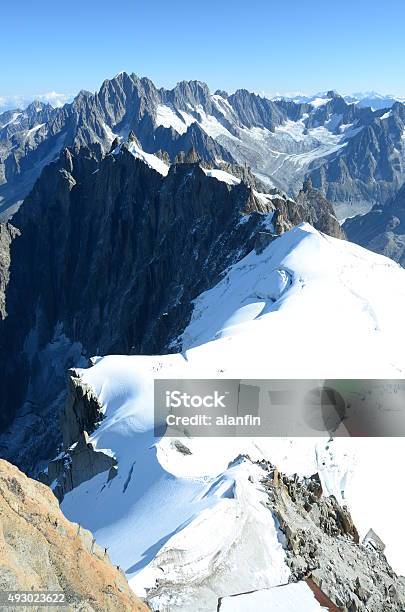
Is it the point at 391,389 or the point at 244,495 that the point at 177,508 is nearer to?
the point at 244,495

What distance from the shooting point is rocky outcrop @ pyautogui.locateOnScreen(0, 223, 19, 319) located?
131 m

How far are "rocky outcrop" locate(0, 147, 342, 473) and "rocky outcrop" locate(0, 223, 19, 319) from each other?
1814 mm

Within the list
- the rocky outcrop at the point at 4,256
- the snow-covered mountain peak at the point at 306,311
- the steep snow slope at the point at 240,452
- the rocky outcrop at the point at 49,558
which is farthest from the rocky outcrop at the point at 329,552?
the rocky outcrop at the point at 4,256

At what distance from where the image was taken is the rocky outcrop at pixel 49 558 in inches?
488

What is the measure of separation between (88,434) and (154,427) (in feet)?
21.4

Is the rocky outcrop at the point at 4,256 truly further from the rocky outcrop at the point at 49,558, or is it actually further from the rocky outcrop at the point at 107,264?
the rocky outcrop at the point at 49,558

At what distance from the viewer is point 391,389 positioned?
38125 mm

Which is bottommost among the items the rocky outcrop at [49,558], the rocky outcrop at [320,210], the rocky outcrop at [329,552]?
the rocky outcrop at [320,210]

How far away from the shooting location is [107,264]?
384 ft

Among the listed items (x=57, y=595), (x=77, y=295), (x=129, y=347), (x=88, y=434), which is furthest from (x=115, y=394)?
(x=77, y=295)

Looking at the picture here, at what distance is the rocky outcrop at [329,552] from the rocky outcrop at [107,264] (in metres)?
38.7

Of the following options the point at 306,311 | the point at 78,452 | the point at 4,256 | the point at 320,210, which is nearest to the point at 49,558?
the point at 78,452

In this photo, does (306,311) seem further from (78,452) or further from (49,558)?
(49,558)

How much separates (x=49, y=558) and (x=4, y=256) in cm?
13504
